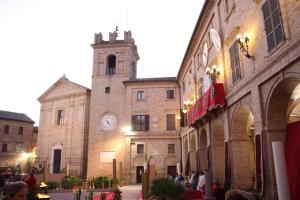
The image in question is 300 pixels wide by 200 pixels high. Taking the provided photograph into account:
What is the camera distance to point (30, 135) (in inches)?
2024

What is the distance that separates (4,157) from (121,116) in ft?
84.4

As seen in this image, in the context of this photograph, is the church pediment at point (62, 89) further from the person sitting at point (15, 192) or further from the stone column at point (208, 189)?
the person sitting at point (15, 192)

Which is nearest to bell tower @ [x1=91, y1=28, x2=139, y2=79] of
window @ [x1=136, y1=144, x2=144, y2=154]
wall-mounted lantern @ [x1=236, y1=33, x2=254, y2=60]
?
window @ [x1=136, y1=144, x2=144, y2=154]

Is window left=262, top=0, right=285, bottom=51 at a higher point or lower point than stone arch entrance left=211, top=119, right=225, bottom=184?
higher

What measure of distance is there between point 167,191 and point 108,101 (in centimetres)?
2612

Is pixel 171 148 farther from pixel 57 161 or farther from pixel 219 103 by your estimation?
pixel 219 103

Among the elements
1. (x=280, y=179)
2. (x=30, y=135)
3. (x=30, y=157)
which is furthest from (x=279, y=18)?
(x=30, y=135)

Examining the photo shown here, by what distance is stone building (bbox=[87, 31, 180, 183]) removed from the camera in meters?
30.5

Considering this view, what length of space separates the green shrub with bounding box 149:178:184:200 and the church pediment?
2980 centimetres

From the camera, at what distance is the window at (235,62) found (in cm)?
1285

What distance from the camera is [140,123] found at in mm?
31469

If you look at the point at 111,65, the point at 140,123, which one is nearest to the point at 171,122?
the point at 140,123

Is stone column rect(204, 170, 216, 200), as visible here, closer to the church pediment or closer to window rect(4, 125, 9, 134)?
the church pediment

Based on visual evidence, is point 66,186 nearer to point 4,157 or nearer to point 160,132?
point 160,132
